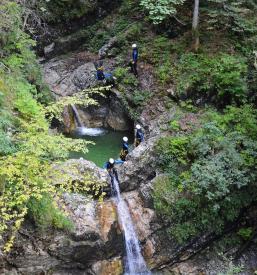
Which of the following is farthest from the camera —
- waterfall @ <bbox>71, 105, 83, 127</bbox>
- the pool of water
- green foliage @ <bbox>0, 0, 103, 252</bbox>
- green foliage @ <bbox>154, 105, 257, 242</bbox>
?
waterfall @ <bbox>71, 105, 83, 127</bbox>

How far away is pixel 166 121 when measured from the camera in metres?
15.7

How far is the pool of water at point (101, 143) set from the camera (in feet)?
52.7

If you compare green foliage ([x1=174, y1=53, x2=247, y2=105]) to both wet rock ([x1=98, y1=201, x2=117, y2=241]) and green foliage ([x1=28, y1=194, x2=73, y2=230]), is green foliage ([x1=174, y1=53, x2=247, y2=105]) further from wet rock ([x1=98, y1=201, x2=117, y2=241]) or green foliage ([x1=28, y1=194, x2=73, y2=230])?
green foliage ([x1=28, y1=194, x2=73, y2=230])

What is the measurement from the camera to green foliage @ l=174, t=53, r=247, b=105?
1588 cm

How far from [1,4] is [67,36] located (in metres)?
8.52

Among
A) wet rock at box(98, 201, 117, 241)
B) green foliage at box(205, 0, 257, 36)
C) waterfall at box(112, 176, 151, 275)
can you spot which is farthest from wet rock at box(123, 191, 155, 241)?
green foliage at box(205, 0, 257, 36)

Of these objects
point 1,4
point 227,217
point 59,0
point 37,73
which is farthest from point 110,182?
point 59,0

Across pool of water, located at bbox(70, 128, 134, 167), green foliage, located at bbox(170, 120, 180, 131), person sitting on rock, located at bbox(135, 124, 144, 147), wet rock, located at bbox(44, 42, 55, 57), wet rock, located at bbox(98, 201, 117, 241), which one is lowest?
pool of water, located at bbox(70, 128, 134, 167)

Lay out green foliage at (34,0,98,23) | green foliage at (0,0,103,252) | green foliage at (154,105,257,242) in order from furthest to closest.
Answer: green foliage at (34,0,98,23) → green foliage at (154,105,257,242) → green foliage at (0,0,103,252)

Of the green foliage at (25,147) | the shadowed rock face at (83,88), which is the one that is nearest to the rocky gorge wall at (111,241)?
the green foliage at (25,147)

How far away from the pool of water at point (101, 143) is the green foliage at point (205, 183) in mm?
3151

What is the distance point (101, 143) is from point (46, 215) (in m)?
6.91

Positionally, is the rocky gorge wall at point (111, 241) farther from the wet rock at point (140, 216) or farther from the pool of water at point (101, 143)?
the pool of water at point (101, 143)

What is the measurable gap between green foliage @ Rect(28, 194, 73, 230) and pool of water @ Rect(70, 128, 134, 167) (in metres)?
4.54
